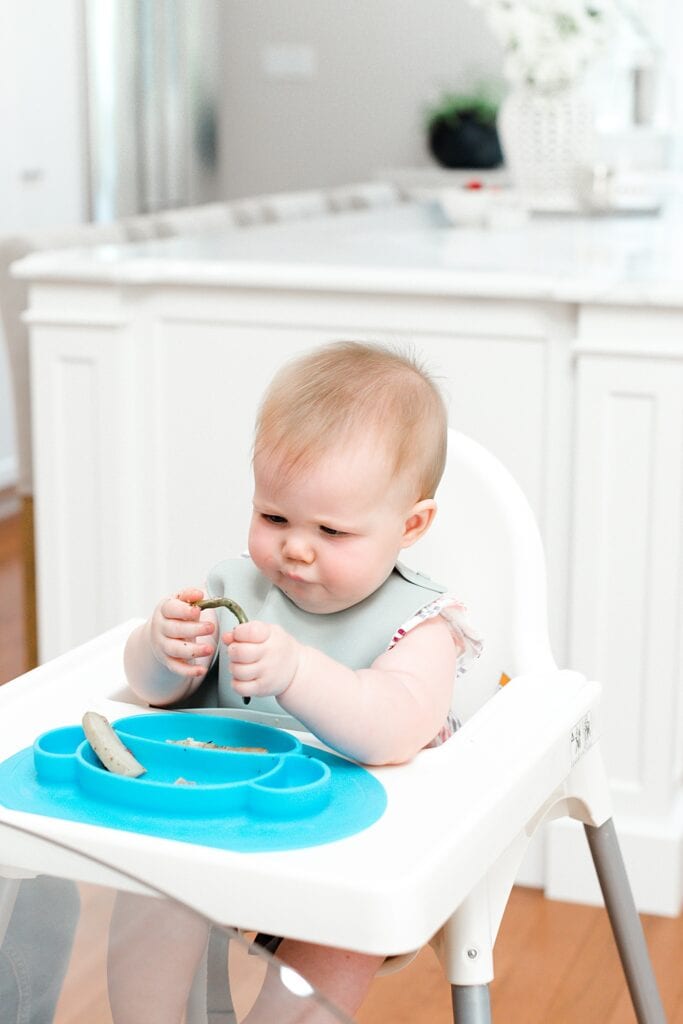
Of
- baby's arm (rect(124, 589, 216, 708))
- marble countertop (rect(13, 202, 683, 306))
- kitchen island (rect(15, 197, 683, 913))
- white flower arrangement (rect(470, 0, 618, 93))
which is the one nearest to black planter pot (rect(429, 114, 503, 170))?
white flower arrangement (rect(470, 0, 618, 93))

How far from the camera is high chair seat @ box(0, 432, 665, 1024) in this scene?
2.46 ft

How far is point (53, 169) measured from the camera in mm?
4652

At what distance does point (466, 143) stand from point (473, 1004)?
15.5 ft

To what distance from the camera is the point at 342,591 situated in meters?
0.99

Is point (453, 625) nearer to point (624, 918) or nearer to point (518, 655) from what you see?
point (518, 655)

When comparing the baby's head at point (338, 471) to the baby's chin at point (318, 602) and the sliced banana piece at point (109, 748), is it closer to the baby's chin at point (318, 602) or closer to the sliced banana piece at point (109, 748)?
the baby's chin at point (318, 602)

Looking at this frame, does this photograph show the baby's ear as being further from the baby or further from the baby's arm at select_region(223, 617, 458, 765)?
the baby's arm at select_region(223, 617, 458, 765)

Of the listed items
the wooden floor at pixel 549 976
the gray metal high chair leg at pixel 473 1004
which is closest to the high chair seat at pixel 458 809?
the gray metal high chair leg at pixel 473 1004

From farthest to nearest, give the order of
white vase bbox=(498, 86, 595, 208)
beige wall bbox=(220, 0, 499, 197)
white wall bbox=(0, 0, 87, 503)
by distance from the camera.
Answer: beige wall bbox=(220, 0, 499, 197) < white wall bbox=(0, 0, 87, 503) < white vase bbox=(498, 86, 595, 208)

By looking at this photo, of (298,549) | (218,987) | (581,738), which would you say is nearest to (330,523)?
(298,549)

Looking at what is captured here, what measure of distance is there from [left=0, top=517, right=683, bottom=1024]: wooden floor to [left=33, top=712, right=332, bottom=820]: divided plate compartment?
28.9 inches

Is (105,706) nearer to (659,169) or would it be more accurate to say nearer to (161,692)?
(161,692)

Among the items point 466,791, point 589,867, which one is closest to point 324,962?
point 466,791

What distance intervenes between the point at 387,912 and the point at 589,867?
1304 millimetres
